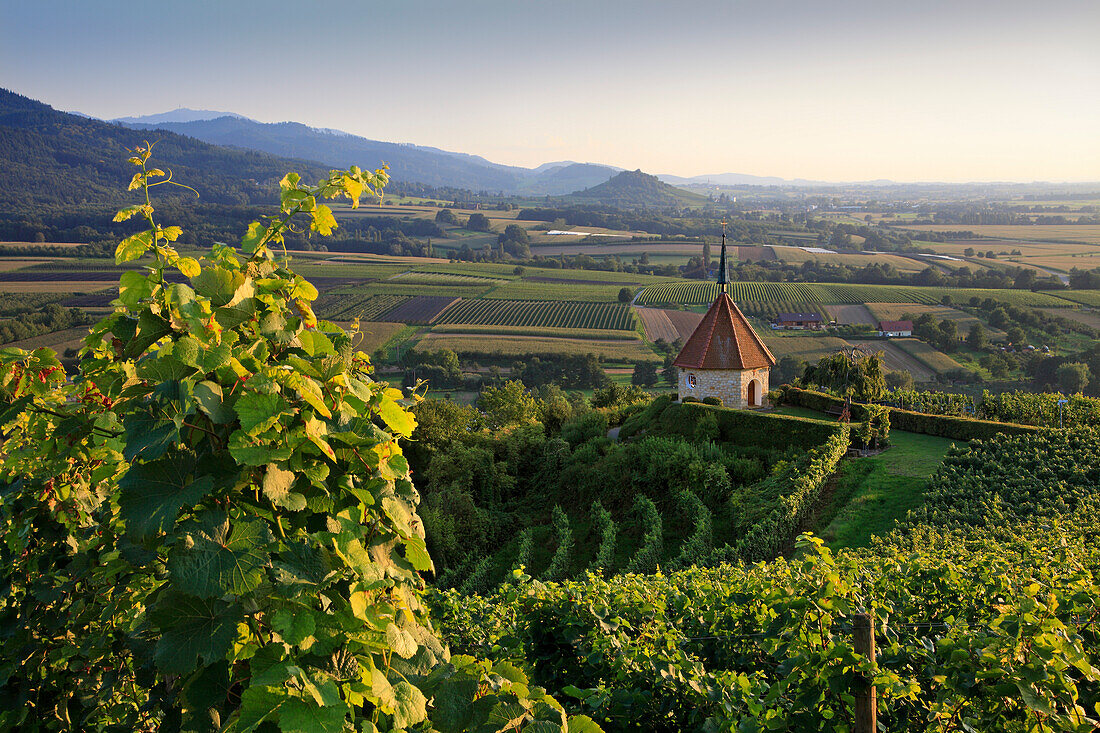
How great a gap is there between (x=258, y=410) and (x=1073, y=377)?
67.8 meters

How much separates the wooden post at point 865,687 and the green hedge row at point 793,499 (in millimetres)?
12314

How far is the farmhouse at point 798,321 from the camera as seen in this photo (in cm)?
7681

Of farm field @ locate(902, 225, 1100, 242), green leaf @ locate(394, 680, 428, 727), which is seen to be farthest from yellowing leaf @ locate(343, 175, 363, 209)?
farm field @ locate(902, 225, 1100, 242)

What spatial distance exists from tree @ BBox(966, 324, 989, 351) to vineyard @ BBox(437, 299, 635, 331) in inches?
1403

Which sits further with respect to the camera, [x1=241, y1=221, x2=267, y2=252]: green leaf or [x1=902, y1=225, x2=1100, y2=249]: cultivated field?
[x1=902, y1=225, x2=1100, y2=249]: cultivated field

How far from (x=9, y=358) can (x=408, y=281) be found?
348 ft

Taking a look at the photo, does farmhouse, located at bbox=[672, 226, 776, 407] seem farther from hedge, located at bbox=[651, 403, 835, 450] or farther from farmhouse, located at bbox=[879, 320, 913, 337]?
farmhouse, located at bbox=[879, 320, 913, 337]

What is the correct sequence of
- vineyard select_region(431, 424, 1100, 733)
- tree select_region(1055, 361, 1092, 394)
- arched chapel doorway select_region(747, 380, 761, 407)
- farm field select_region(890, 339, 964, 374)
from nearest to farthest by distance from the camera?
vineyard select_region(431, 424, 1100, 733), arched chapel doorway select_region(747, 380, 761, 407), tree select_region(1055, 361, 1092, 394), farm field select_region(890, 339, 964, 374)

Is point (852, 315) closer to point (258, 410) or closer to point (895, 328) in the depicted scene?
point (895, 328)

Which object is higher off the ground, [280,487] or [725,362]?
[280,487]

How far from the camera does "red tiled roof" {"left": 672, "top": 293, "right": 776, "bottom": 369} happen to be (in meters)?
26.0

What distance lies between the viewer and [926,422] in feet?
77.5

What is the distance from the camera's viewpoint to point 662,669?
5238 millimetres

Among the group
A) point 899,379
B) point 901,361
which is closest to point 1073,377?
point 901,361
